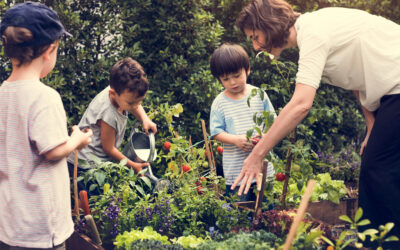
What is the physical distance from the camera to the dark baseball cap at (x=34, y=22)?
1851 mm

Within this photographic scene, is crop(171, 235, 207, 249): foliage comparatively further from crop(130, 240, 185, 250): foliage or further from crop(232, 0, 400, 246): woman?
crop(232, 0, 400, 246): woman

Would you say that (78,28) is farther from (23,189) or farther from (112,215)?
(23,189)

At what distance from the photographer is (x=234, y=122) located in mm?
3105

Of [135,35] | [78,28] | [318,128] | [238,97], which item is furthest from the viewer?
[318,128]

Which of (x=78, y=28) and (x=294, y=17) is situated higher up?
(x=294, y=17)

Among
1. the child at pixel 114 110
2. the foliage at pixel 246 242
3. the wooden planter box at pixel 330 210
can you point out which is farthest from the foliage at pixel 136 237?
the wooden planter box at pixel 330 210

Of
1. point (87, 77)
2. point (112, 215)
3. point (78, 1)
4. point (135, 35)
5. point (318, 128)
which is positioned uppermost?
point (78, 1)

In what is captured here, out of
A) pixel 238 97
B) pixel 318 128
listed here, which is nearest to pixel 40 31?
pixel 238 97

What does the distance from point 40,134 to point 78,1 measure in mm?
2244

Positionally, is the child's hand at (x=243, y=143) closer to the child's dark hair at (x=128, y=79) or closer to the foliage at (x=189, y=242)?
the child's dark hair at (x=128, y=79)

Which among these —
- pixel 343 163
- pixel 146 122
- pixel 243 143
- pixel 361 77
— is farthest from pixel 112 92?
pixel 343 163

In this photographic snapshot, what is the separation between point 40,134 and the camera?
70.9 inches

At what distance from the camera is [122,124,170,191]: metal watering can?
9.50ft

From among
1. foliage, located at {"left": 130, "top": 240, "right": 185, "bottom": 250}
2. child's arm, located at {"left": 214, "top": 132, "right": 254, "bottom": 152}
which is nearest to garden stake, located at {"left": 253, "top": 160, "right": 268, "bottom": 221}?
foliage, located at {"left": 130, "top": 240, "right": 185, "bottom": 250}
